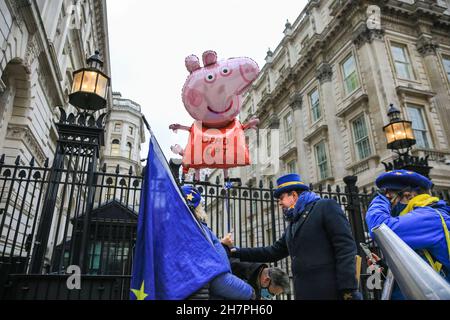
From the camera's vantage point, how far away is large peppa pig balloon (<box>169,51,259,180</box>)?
14.6 ft

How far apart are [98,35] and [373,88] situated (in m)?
23.1

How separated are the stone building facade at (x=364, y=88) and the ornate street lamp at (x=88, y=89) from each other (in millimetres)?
7781

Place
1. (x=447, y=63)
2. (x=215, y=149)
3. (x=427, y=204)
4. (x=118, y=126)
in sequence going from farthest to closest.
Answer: (x=118, y=126)
(x=447, y=63)
(x=215, y=149)
(x=427, y=204)

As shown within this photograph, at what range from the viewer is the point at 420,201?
7.85 feet

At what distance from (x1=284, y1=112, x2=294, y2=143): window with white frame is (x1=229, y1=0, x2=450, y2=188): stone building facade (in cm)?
77

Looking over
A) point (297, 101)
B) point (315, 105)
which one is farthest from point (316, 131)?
point (297, 101)

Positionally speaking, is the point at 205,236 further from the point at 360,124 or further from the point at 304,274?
the point at 360,124

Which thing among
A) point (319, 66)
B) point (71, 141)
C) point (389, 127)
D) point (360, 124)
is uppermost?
point (319, 66)

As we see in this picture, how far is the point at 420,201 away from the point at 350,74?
1668cm

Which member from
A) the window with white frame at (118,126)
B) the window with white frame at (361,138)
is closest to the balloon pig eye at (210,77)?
the window with white frame at (361,138)

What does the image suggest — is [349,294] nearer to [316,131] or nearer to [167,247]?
[167,247]

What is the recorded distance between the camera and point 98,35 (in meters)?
26.2

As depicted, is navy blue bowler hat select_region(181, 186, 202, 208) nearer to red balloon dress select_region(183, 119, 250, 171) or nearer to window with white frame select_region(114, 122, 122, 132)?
red balloon dress select_region(183, 119, 250, 171)
